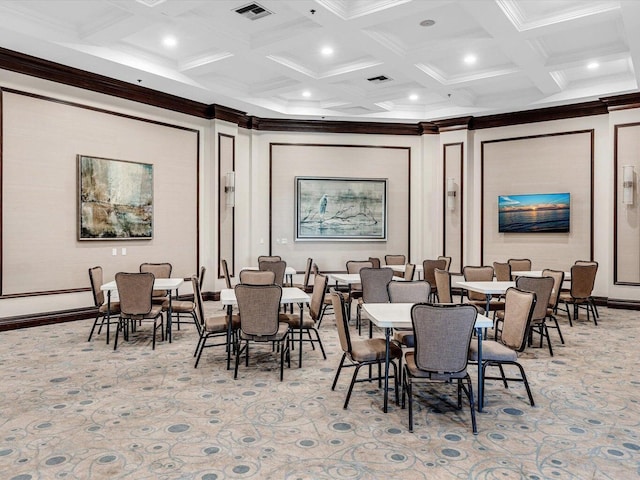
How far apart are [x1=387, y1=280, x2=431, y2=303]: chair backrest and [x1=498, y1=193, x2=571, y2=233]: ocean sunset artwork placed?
5.72m

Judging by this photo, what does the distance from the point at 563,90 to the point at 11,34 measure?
8769 mm

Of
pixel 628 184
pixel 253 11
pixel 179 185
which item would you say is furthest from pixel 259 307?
pixel 628 184

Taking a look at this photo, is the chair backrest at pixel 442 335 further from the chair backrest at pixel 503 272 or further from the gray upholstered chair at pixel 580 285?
the chair backrest at pixel 503 272

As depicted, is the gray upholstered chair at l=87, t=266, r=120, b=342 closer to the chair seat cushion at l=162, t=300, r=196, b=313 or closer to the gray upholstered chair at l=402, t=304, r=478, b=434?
the chair seat cushion at l=162, t=300, r=196, b=313

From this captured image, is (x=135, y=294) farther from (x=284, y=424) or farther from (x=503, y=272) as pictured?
(x=503, y=272)

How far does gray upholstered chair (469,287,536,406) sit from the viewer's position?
12.5 ft

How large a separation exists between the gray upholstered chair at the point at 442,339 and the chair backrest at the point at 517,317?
2.91 feet

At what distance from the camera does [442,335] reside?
3307 mm

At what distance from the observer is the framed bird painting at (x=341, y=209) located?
1041 cm

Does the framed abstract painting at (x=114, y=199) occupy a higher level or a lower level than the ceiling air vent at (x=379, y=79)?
lower

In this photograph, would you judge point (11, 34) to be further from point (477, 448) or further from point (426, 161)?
point (426, 161)

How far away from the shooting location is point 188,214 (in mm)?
9125

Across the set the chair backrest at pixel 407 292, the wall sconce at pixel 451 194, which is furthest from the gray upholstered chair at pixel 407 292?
the wall sconce at pixel 451 194

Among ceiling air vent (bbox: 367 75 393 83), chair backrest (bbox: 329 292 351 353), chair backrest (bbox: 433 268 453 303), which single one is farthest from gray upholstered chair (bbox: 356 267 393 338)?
ceiling air vent (bbox: 367 75 393 83)
